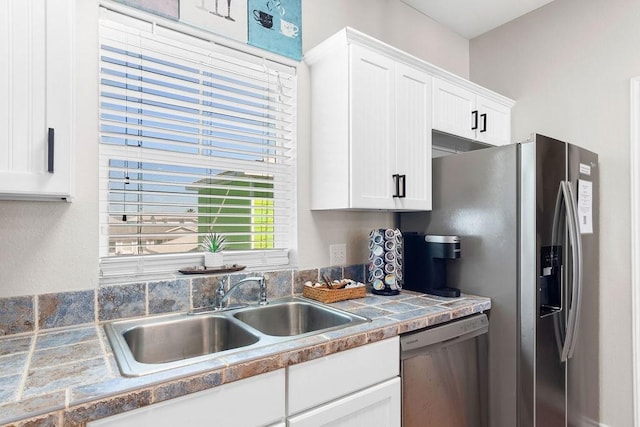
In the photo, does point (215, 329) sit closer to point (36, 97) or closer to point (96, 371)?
point (96, 371)

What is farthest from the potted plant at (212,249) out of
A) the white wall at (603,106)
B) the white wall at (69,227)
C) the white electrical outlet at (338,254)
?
the white wall at (603,106)

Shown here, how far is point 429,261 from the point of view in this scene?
198cm

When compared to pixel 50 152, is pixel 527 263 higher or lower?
lower

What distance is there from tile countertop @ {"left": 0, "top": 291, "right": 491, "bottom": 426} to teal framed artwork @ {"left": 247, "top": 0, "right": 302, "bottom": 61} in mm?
1411

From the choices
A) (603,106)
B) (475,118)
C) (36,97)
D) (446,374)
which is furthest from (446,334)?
(603,106)

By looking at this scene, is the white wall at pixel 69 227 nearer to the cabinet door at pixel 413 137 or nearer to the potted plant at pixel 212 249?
the potted plant at pixel 212 249

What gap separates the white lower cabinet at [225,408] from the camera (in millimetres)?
896

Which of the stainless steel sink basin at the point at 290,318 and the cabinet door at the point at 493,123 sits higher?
the cabinet door at the point at 493,123

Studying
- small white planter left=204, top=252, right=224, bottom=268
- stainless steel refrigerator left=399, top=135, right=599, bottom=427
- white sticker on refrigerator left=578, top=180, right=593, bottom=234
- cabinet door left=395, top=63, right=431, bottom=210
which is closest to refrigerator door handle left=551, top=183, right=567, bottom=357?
stainless steel refrigerator left=399, top=135, right=599, bottom=427

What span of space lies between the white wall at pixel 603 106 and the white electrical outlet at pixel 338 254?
158 centimetres

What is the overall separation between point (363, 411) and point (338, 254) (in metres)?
0.92

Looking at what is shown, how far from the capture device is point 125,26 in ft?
4.96

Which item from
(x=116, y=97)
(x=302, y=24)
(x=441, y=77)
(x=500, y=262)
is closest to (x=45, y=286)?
(x=116, y=97)

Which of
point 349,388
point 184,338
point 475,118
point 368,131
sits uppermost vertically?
point 475,118
